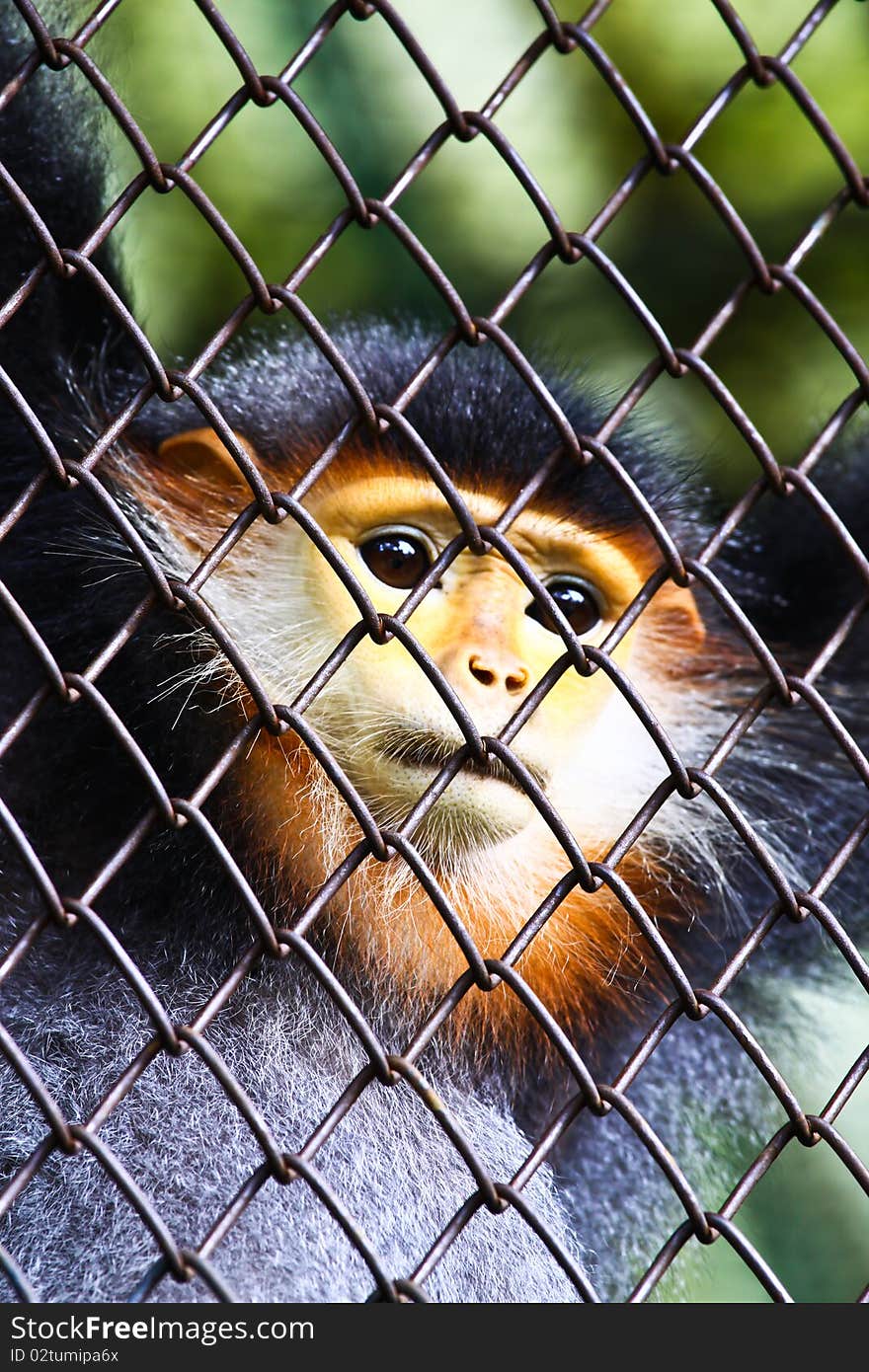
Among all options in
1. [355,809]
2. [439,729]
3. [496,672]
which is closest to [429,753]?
[439,729]

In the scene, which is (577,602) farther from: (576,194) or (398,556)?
(576,194)

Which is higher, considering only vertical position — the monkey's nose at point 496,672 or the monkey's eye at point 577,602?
the monkey's eye at point 577,602

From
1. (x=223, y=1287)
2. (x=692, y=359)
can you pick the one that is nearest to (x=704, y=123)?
(x=692, y=359)

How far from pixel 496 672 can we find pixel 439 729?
0.11 m

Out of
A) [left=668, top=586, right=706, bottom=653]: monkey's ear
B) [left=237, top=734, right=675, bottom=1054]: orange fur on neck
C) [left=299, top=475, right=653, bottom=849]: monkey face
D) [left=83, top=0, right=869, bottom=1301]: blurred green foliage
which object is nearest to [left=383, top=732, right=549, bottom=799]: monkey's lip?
[left=299, top=475, right=653, bottom=849]: monkey face

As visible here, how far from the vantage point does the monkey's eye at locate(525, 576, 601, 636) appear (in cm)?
211

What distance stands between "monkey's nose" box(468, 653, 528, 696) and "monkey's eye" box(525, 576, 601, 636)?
1.31 ft

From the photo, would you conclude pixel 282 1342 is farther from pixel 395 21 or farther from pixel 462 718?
pixel 395 21

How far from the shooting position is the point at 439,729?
1.74 meters

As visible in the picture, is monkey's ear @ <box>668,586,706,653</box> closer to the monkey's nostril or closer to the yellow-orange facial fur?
the yellow-orange facial fur

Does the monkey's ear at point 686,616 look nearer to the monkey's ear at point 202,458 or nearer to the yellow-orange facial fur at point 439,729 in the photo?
the yellow-orange facial fur at point 439,729

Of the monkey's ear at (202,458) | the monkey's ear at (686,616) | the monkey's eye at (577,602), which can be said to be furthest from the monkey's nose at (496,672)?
the monkey's ear at (686,616)

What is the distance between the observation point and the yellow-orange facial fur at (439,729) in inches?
69.6

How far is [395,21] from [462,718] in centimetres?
56
